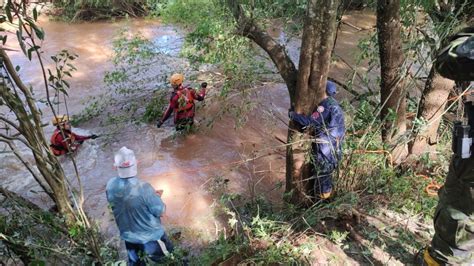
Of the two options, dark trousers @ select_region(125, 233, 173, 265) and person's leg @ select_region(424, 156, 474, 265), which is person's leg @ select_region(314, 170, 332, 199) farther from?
dark trousers @ select_region(125, 233, 173, 265)

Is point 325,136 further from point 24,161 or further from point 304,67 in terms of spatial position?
point 24,161

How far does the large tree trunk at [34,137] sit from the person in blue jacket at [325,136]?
213 centimetres

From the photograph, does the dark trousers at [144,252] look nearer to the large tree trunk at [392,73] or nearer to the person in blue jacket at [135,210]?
the person in blue jacket at [135,210]

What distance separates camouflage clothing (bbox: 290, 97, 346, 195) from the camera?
4.05 meters

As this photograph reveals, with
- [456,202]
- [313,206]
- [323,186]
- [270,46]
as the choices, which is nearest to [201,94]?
[270,46]

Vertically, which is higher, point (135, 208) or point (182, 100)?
point (135, 208)

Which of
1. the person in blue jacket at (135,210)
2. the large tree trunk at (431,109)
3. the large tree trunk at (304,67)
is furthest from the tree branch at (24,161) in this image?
the large tree trunk at (431,109)

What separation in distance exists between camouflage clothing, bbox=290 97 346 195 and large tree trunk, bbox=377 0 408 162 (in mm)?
494

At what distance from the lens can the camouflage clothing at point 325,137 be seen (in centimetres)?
405

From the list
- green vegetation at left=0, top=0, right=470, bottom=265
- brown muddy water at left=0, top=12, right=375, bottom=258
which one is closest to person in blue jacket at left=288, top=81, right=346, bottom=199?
green vegetation at left=0, top=0, right=470, bottom=265

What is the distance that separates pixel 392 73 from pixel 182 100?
11.6ft

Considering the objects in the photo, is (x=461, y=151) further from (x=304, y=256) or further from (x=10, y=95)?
(x=10, y=95)

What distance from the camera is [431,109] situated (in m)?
4.80

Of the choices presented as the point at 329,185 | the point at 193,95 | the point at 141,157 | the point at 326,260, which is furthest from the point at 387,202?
the point at 141,157
